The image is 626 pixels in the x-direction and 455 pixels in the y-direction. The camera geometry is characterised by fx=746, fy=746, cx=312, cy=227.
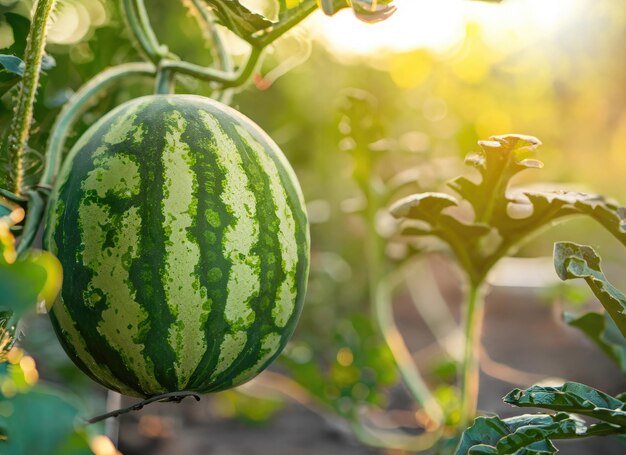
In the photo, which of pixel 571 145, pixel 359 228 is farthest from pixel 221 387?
pixel 571 145

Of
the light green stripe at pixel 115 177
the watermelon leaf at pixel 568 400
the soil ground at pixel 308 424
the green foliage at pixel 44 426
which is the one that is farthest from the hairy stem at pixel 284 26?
the soil ground at pixel 308 424

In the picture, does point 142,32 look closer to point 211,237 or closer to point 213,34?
point 213,34

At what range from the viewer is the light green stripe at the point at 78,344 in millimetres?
977

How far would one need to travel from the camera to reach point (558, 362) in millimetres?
3801

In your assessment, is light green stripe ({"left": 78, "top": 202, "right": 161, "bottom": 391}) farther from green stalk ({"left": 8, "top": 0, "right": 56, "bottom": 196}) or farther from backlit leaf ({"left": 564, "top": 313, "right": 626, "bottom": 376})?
backlit leaf ({"left": 564, "top": 313, "right": 626, "bottom": 376})

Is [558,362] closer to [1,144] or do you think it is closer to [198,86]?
[198,86]

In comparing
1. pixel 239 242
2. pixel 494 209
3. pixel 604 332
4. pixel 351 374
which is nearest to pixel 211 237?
pixel 239 242

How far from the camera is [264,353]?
1036mm

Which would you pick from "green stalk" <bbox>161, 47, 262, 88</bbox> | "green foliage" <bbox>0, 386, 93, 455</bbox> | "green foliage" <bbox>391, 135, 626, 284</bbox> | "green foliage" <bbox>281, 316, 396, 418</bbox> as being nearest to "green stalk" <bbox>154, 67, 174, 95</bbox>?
"green stalk" <bbox>161, 47, 262, 88</bbox>

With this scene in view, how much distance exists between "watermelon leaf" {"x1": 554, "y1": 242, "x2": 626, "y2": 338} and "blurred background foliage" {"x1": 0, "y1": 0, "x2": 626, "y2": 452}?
1.64ft

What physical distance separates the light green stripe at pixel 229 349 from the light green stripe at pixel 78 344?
137 mm

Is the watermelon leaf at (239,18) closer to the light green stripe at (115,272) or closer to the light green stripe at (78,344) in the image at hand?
the light green stripe at (115,272)

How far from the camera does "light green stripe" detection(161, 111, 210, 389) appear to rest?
927mm

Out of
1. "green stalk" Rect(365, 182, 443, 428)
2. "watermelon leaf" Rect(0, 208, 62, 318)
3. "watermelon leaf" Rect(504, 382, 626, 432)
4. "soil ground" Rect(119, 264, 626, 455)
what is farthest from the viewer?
"soil ground" Rect(119, 264, 626, 455)
